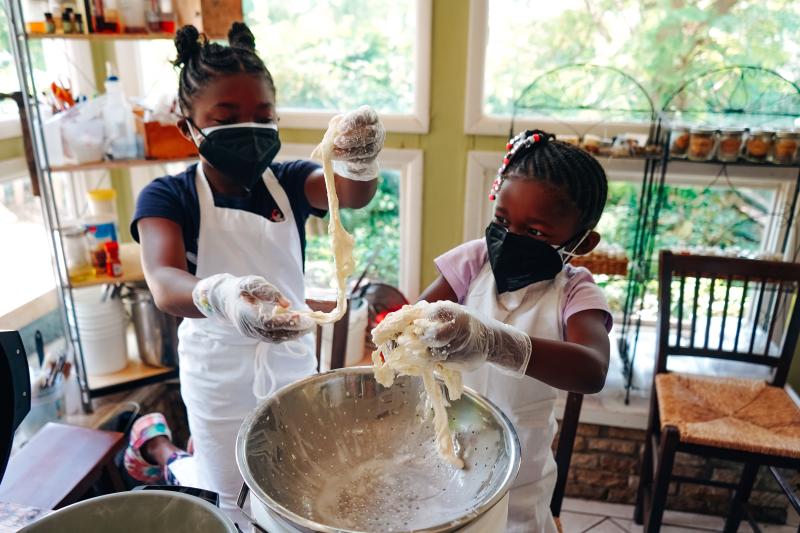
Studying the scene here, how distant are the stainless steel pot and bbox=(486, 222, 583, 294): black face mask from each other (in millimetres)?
1544

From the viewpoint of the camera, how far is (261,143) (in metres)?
1.35

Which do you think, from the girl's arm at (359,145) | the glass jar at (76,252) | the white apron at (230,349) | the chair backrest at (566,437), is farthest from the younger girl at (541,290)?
the glass jar at (76,252)

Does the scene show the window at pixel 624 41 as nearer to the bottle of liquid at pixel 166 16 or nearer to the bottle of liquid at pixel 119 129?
the bottle of liquid at pixel 166 16

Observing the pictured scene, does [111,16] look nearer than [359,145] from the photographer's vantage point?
No

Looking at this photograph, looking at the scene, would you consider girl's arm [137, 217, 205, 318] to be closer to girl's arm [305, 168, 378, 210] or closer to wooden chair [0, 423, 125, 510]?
girl's arm [305, 168, 378, 210]

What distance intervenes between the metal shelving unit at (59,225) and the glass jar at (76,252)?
0.13ft

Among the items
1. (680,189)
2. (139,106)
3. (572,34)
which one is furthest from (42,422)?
(680,189)

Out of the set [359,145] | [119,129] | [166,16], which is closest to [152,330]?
[119,129]

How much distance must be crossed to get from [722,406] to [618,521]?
2.21 feet

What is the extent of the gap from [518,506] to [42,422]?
1.75 metres

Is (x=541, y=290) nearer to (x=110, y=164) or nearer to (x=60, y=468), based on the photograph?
(x=60, y=468)

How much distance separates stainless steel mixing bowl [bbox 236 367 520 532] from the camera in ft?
2.66

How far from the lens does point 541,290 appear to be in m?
1.17

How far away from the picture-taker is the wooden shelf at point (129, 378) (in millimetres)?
2248
